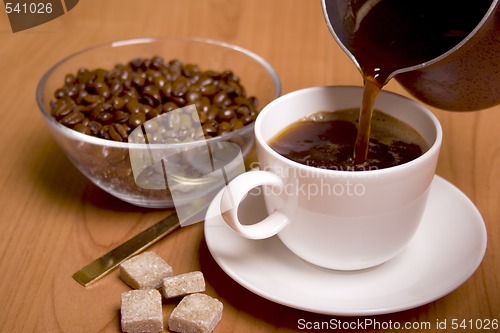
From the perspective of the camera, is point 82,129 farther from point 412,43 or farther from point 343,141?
point 412,43

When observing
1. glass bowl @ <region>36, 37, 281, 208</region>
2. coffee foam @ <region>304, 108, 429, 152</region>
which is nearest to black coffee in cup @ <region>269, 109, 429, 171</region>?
coffee foam @ <region>304, 108, 429, 152</region>

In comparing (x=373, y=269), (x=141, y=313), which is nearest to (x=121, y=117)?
(x=141, y=313)

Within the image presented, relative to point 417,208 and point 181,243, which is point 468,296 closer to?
point 417,208

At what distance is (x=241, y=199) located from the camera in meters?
0.98

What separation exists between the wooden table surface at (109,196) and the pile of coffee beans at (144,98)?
0.53 ft

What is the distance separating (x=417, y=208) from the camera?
101 cm

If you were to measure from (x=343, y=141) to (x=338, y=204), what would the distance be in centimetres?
18

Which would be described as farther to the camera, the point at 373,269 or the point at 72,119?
the point at 72,119

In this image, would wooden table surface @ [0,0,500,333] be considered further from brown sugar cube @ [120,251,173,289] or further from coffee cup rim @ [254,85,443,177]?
coffee cup rim @ [254,85,443,177]

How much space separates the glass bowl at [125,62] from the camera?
3.91 feet

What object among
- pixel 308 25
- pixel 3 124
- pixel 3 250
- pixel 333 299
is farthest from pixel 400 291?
pixel 308 25

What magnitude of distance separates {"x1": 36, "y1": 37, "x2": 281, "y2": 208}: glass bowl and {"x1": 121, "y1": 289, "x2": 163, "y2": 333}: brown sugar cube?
0.91 ft

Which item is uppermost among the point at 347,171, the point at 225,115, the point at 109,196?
the point at 347,171

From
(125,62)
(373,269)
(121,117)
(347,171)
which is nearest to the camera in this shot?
(347,171)
